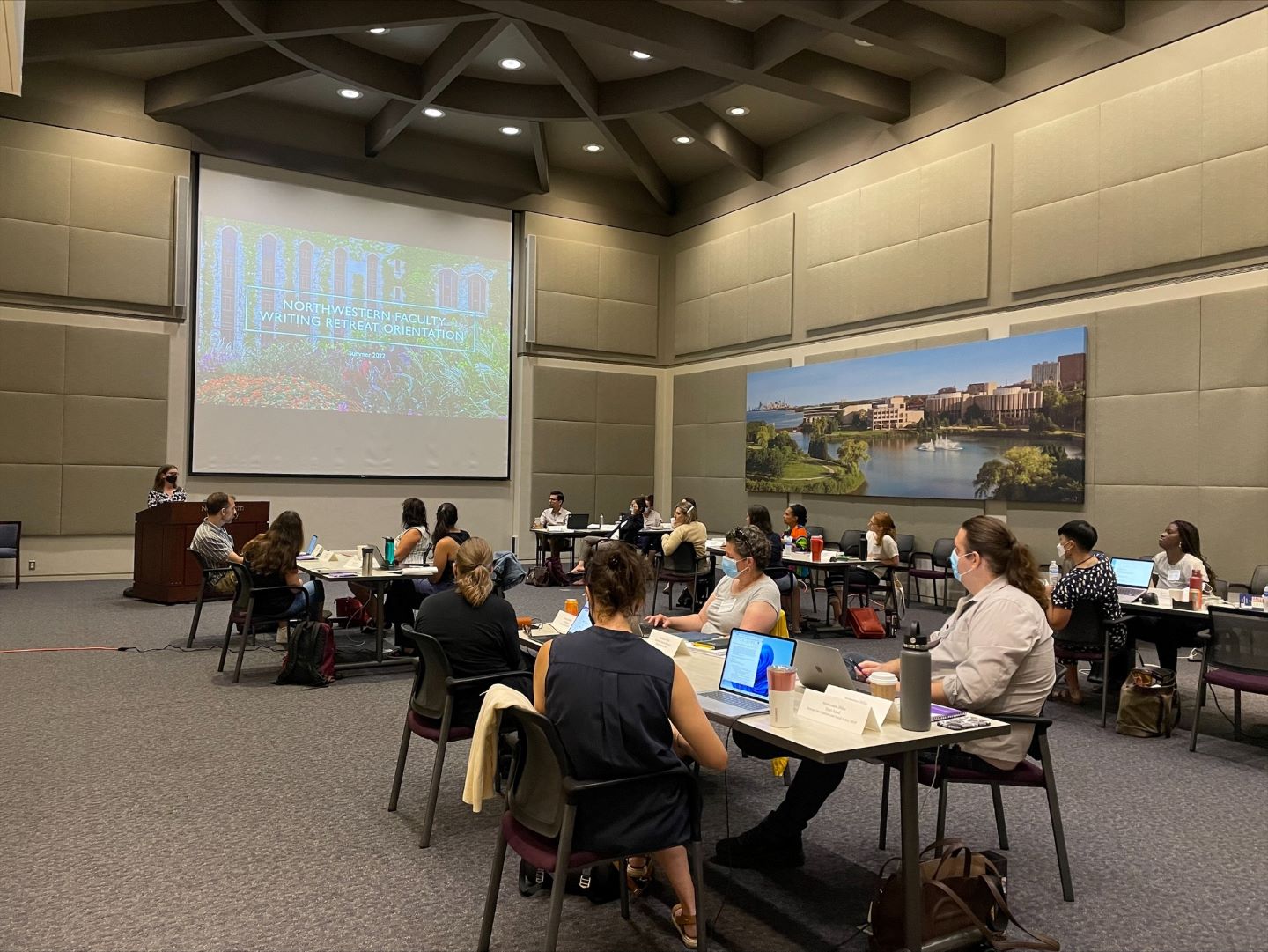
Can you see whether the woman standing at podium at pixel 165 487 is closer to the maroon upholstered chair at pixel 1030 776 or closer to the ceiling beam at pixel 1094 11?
the maroon upholstered chair at pixel 1030 776

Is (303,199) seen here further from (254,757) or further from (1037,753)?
(1037,753)

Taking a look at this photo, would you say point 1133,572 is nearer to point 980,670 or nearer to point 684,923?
point 980,670

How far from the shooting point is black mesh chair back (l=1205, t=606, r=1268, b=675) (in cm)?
451

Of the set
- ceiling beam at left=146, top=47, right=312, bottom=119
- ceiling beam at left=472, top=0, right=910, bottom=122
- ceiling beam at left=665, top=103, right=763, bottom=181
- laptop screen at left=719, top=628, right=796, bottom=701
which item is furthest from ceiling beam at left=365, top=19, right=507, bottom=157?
laptop screen at left=719, top=628, right=796, bottom=701

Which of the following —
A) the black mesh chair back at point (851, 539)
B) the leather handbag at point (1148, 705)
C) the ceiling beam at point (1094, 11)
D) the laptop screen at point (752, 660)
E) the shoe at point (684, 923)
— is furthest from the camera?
the black mesh chair back at point (851, 539)

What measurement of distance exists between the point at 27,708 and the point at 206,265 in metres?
7.67

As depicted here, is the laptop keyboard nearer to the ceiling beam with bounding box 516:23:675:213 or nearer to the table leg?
the table leg

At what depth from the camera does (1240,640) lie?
459 cm

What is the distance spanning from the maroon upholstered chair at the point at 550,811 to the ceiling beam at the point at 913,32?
7525mm

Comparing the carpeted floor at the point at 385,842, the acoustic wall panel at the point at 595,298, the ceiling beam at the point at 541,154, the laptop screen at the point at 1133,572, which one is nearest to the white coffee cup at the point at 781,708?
the carpeted floor at the point at 385,842

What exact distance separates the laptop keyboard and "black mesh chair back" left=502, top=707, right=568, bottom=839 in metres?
0.66

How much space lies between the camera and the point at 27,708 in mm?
5188

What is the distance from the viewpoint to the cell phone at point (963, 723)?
8.64 ft

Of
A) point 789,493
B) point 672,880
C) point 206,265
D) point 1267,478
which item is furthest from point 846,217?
point 672,880
